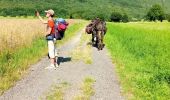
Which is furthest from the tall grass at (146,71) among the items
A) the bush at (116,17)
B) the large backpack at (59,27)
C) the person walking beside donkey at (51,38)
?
the bush at (116,17)

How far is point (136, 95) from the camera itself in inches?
438

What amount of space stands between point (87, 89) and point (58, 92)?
0.89m

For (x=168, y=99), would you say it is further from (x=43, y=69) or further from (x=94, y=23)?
(x=94, y=23)

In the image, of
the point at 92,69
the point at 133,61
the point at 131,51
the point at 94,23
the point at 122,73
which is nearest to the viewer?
the point at 122,73

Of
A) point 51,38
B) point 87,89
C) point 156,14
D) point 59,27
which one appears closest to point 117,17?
point 156,14

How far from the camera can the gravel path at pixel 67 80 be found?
10.9 meters

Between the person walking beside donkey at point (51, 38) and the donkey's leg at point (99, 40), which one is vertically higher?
the person walking beside donkey at point (51, 38)

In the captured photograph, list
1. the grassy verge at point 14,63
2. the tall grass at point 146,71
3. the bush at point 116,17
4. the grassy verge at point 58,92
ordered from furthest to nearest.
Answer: the bush at point 116,17 < the grassy verge at point 14,63 < the tall grass at point 146,71 < the grassy verge at point 58,92

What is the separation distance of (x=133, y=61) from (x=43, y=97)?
8.11 m

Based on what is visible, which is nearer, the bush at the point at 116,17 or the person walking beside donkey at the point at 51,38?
the person walking beside donkey at the point at 51,38

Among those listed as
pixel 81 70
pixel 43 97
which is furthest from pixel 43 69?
pixel 43 97

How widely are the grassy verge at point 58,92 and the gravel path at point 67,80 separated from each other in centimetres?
14

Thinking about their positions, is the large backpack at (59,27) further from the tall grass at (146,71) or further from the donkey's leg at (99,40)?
the donkey's leg at (99,40)

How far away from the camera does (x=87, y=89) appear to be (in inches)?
460
